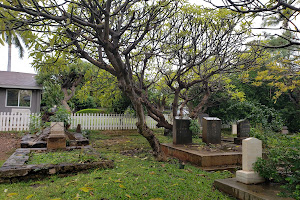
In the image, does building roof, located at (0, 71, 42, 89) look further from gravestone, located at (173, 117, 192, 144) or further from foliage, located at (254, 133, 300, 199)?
foliage, located at (254, 133, 300, 199)

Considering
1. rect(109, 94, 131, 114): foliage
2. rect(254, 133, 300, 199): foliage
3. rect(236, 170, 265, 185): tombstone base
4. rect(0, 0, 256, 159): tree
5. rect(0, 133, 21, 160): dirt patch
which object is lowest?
rect(0, 133, 21, 160): dirt patch

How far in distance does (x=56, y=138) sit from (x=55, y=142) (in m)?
0.14

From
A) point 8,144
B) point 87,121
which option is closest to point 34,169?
point 8,144

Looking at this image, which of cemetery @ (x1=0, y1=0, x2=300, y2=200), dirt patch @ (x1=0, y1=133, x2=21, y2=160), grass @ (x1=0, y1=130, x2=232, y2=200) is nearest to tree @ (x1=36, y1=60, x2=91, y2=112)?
dirt patch @ (x1=0, y1=133, x2=21, y2=160)

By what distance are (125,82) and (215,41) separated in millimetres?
5383

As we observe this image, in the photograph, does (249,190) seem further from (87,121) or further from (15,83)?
(15,83)

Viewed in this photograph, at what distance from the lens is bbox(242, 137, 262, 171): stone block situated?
3.96 m

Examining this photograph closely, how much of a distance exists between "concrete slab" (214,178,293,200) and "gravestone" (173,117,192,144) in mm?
3736

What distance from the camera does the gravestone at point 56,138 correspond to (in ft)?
22.6

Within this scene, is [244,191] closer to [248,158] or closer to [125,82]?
[248,158]

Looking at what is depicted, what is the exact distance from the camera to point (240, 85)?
1798 cm

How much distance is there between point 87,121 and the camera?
14531 mm

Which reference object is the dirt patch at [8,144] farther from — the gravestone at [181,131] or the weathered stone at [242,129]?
the weathered stone at [242,129]

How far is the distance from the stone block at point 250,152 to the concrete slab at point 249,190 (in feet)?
1.20
